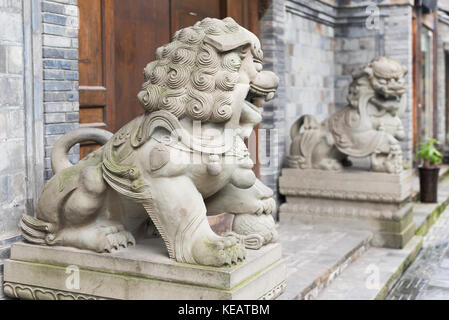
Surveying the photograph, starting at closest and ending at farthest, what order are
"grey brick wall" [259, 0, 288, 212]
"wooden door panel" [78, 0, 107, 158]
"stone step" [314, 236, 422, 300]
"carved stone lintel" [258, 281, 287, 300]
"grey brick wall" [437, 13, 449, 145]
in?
"carved stone lintel" [258, 281, 287, 300], "wooden door panel" [78, 0, 107, 158], "stone step" [314, 236, 422, 300], "grey brick wall" [259, 0, 288, 212], "grey brick wall" [437, 13, 449, 145]

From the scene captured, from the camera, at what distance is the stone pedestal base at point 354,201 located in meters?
6.51

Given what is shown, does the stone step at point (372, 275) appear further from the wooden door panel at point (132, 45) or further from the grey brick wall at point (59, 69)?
the grey brick wall at point (59, 69)

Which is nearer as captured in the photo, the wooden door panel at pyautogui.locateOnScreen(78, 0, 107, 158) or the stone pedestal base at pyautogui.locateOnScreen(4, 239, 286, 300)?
the stone pedestal base at pyautogui.locateOnScreen(4, 239, 286, 300)

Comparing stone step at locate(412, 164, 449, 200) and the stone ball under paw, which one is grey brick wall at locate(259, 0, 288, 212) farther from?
the stone ball under paw

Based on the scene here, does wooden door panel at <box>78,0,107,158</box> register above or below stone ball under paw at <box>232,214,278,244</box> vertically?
above

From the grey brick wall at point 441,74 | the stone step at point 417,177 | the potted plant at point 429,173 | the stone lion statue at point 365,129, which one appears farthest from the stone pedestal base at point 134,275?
the grey brick wall at point 441,74

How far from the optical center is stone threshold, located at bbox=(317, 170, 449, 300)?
4930mm

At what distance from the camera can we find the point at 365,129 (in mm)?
6715

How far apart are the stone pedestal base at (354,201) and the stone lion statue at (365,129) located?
15 cm

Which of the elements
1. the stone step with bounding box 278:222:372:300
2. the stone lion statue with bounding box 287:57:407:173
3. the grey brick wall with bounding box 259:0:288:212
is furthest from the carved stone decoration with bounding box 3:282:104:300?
the stone lion statue with bounding box 287:57:407:173

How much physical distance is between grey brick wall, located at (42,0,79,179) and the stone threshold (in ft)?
8.00
